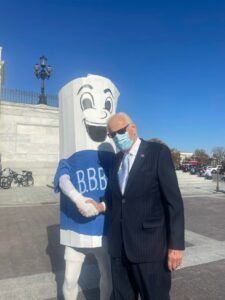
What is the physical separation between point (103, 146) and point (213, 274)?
8.65ft

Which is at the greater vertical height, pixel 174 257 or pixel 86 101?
pixel 86 101

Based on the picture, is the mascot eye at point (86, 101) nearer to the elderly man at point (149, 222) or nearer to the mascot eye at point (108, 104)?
the mascot eye at point (108, 104)

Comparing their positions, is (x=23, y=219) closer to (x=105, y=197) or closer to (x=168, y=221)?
(x=105, y=197)

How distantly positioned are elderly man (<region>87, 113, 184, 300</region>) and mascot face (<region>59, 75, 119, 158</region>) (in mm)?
692

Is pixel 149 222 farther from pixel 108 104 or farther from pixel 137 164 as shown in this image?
pixel 108 104

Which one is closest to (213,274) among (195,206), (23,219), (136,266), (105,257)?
(105,257)

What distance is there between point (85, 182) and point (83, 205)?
31 cm

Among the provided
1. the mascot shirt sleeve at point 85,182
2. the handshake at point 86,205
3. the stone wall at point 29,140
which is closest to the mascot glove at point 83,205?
the handshake at point 86,205

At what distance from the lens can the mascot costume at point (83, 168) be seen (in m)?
2.80

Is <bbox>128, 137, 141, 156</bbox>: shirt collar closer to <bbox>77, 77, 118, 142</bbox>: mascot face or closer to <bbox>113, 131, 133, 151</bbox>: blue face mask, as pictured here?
<bbox>113, 131, 133, 151</bbox>: blue face mask

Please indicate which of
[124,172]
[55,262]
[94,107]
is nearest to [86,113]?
[94,107]

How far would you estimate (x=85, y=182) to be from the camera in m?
2.85

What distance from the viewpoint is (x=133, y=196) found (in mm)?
2281

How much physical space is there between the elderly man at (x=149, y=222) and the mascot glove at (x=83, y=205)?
0.83 feet
